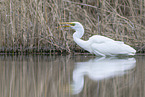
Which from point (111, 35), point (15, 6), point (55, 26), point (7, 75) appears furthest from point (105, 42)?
point (7, 75)

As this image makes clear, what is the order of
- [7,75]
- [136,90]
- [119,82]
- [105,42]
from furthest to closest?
[105,42]
[7,75]
[119,82]
[136,90]

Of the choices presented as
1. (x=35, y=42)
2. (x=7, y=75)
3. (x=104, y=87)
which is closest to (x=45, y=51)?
(x=35, y=42)

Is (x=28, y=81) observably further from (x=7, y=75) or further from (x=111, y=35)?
(x=111, y=35)

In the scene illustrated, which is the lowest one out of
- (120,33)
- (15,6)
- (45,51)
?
(45,51)

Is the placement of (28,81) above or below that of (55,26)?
below

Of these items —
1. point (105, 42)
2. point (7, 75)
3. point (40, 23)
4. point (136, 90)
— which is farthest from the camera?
point (40, 23)

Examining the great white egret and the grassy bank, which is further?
the grassy bank

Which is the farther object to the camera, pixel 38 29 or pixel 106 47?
pixel 38 29

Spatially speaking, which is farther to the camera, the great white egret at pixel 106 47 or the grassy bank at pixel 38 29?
the grassy bank at pixel 38 29

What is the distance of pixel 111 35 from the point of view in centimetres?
888

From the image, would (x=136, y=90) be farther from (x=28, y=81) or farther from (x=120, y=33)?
(x=120, y=33)

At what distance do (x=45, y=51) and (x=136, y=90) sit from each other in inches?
225

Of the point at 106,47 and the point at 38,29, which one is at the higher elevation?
the point at 38,29

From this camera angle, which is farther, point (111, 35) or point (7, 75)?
point (111, 35)
